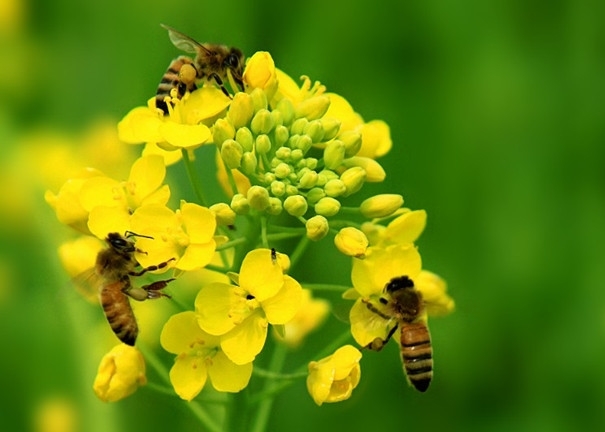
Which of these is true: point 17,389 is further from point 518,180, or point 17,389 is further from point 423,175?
point 518,180

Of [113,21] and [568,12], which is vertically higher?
[568,12]

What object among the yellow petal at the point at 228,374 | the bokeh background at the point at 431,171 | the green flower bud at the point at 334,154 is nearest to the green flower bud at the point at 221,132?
the green flower bud at the point at 334,154

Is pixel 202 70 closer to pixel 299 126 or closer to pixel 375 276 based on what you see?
pixel 299 126

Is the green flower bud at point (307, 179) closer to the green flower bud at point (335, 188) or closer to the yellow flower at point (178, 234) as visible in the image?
the green flower bud at point (335, 188)

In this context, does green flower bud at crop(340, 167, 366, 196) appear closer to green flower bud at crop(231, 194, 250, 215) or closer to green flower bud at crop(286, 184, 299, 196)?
green flower bud at crop(286, 184, 299, 196)

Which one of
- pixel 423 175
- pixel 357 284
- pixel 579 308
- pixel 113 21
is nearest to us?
pixel 357 284

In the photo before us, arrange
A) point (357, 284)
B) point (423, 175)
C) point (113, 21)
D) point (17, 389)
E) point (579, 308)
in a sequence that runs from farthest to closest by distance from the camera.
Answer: point (113, 21)
point (423, 175)
point (579, 308)
point (17, 389)
point (357, 284)

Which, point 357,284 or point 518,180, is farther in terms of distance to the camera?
point 518,180

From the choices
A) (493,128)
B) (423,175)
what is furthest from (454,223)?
(493,128)
